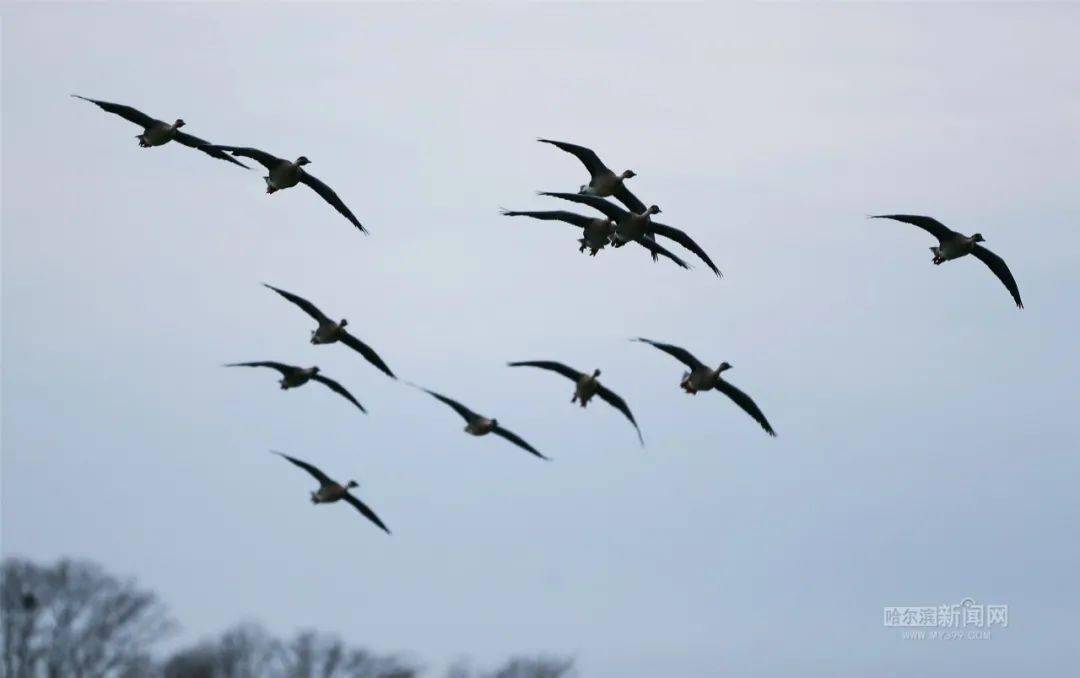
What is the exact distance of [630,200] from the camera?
42688mm

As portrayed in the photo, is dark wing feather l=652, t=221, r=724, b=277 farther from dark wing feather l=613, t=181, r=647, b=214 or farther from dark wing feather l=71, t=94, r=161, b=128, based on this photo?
dark wing feather l=71, t=94, r=161, b=128

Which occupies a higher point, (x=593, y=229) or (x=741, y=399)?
(x=593, y=229)

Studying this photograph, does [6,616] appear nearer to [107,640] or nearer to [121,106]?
[107,640]

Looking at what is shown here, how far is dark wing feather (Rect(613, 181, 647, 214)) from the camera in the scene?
42500 mm

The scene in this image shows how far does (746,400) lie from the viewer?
42.5 m

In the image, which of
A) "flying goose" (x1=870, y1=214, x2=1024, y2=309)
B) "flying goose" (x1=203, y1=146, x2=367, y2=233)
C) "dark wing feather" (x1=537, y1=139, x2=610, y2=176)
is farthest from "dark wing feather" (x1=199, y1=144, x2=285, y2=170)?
"flying goose" (x1=870, y1=214, x2=1024, y2=309)

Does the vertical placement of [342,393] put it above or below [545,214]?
below

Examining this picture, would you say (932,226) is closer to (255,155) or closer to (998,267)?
(998,267)

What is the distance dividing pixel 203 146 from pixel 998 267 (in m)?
15.0

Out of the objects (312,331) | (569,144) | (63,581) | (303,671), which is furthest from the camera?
(63,581)

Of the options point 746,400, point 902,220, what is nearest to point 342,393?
point 746,400

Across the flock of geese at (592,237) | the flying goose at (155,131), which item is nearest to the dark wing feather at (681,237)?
the flock of geese at (592,237)

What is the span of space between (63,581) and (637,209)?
25.5 metres

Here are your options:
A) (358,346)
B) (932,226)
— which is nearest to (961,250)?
(932,226)
